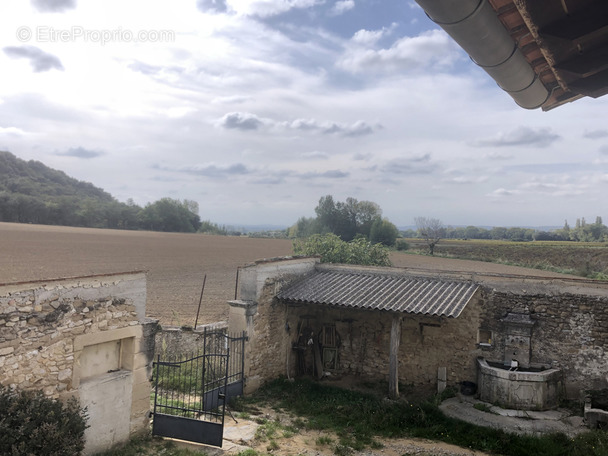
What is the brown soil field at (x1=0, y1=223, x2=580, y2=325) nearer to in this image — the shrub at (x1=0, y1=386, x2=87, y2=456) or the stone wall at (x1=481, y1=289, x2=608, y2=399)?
the stone wall at (x1=481, y1=289, x2=608, y2=399)

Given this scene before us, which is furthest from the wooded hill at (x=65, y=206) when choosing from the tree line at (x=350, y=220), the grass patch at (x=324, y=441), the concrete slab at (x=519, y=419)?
the concrete slab at (x=519, y=419)

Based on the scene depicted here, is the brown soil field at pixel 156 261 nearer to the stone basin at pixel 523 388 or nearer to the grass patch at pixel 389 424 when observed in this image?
the grass patch at pixel 389 424

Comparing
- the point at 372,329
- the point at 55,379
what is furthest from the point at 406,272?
the point at 55,379

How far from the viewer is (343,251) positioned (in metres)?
20.8

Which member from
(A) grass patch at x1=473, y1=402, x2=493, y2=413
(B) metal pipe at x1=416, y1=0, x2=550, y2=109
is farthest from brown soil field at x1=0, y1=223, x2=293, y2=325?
(B) metal pipe at x1=416, y1=0, x2=550, y2=109

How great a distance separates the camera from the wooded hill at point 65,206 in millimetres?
41094

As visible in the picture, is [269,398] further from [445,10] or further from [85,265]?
[85,265]

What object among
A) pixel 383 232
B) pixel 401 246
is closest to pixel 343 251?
pixel 383 232

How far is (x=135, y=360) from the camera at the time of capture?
25.8ft

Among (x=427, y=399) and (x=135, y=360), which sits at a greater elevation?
(x=135, y=360)

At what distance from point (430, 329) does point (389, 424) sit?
3.01 meters

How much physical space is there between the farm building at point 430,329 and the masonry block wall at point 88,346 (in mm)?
3308

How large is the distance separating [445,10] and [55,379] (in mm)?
7332

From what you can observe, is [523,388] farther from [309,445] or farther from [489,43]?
[489,43]
